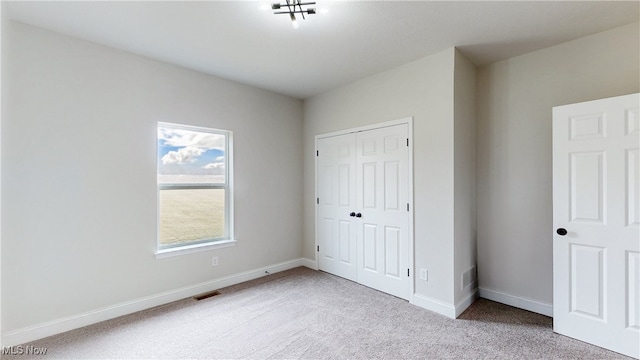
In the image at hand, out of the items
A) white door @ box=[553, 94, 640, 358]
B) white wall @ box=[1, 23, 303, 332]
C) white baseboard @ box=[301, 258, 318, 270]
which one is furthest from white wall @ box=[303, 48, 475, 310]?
white wall @ box=[1, 23, 303, 332]


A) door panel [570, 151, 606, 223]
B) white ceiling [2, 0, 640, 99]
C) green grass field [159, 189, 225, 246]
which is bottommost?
green grass field [159, 189, 225, 246]

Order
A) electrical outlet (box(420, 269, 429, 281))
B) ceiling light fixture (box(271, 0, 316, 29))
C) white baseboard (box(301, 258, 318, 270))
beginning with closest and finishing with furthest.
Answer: ceiling light fixture (box(271, 0, 316, 29)) → electrical outlet (box(420, 269, 429, 281)) → white baseboard (box(301, 258, 318, 270))

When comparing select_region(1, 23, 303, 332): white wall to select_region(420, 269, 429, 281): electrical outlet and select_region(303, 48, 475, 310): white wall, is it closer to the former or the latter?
select_region(303, 48, 475, 310): white wall

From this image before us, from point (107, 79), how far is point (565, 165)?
4.37 m

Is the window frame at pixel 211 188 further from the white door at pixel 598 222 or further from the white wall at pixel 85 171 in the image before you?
the white door at pixel 598 222

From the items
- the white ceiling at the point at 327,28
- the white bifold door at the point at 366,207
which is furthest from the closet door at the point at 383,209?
the white ceiling at the point at 327,28

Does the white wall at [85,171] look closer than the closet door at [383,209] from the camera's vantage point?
Yes

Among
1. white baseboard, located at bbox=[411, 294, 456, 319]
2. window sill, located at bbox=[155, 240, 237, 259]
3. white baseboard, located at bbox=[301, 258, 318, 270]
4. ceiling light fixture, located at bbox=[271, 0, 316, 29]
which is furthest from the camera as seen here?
white baseboard, located at bbox=[301, 258, 318, 270]

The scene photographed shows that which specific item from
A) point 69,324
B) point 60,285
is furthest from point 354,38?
A: point 69,324

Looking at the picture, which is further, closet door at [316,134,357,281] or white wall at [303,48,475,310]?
closet door at [316,134,357,281]

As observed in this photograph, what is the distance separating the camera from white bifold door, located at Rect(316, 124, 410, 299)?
330cm

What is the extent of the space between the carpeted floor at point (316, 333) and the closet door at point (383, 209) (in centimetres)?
32

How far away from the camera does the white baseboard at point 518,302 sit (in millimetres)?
2826

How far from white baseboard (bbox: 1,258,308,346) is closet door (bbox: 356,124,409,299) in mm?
1602
